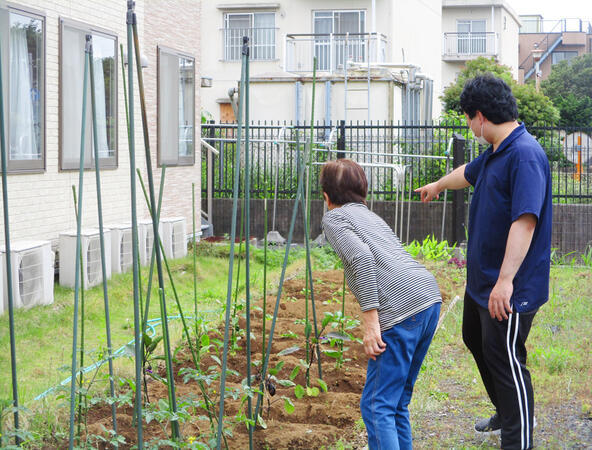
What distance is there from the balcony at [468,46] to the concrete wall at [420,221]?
2409cm

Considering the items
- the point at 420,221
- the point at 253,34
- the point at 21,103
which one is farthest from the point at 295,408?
the point at 253,34

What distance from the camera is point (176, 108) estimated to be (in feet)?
38.4

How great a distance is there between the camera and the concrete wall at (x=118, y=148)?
823 cm

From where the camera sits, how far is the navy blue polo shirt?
3654mm

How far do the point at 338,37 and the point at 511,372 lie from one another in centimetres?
2227

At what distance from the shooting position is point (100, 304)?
25.5 feet

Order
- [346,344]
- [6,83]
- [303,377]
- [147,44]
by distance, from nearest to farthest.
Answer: [303,377] → [346,344] → [6,83] → [147,44]

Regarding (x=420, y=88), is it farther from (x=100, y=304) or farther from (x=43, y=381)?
(x=43, y=381)

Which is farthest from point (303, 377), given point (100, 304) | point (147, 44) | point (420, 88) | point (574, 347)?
point (420, 88)

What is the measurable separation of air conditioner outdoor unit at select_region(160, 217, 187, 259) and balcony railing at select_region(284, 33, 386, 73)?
14.3m

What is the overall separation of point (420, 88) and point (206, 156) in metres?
10.1

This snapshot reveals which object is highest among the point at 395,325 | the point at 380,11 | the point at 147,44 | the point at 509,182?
the point at 380,11

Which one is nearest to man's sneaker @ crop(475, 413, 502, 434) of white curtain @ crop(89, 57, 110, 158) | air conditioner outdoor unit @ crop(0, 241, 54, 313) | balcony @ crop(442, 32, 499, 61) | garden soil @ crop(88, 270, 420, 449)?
garden soil @ crop(88, 270, 420, 449)

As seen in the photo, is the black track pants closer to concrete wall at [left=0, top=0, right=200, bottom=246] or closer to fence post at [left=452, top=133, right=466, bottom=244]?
concrete wall at [left=0, top=0, right=200, bottom=246]
